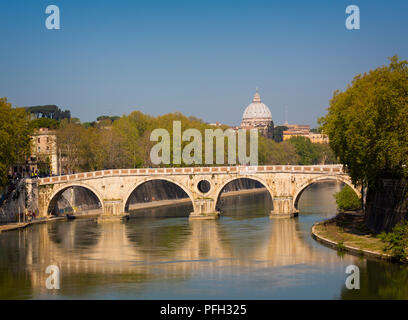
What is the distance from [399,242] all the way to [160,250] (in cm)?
1741

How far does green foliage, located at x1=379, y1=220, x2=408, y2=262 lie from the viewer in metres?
40.4

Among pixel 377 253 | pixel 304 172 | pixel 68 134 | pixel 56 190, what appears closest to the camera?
pixel 377 253

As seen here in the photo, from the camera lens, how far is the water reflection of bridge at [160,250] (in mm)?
44656

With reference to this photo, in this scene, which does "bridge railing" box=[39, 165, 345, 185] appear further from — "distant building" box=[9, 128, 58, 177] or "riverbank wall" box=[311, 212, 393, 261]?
"distant building" box=[9, 128, 58, 177]

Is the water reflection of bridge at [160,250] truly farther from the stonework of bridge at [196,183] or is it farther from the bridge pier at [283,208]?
the stonework of bridge at [196,183]

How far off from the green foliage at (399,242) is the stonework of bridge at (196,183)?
77.4ft

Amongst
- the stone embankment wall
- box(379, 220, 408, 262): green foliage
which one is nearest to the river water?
box(379, 220, 408, 262): green foliage

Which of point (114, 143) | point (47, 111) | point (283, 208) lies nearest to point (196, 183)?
point (283, 208)

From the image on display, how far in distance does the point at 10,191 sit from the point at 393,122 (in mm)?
38058

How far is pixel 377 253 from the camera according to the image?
42.6 m

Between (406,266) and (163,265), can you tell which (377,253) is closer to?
(406,266)

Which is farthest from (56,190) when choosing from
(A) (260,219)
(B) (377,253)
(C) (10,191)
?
(B) (377,253)

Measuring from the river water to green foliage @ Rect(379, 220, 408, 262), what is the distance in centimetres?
81

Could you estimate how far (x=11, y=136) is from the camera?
6544cm
